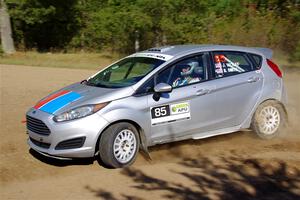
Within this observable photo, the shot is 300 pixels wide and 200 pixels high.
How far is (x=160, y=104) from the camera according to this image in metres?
7.92

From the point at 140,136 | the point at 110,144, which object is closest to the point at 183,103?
the point at 140,136

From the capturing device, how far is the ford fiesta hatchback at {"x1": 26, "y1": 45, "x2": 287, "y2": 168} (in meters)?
7.46

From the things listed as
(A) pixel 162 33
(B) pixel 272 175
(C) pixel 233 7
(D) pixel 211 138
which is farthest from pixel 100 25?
(B) pixel 272 175

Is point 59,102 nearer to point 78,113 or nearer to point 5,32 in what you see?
point 78,113

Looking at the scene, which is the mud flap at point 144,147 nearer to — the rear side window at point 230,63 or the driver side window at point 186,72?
the driver side window at point 186,72

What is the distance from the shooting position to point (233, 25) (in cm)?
2481

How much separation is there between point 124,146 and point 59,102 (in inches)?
45.7

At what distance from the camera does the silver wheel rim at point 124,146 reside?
7547 mm

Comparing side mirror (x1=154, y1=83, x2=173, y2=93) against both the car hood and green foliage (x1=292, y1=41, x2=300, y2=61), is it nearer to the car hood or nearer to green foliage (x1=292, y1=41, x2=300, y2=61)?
the car hood

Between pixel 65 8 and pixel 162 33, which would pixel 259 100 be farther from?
pixel 65 8

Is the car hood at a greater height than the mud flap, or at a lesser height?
greater

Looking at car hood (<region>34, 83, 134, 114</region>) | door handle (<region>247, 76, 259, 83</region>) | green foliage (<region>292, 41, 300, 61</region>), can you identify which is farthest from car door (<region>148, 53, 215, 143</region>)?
green foliage (<region>292, 41, 300, 61</region>)

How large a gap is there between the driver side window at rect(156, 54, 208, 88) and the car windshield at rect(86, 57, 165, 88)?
0.21 metres

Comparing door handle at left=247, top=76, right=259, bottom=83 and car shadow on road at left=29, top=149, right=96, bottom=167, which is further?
door handle at left=247, top=76, right=259, bottom=83
